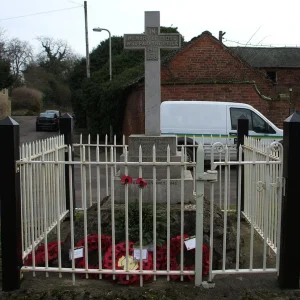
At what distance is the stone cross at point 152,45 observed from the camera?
5.16 m

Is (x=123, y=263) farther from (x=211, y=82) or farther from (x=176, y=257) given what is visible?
(x=211, y=82)

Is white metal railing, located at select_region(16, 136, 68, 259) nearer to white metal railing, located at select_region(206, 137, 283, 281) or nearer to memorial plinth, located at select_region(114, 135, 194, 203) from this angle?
memorial plinth, located at select_region(114, 135, 194, 203)

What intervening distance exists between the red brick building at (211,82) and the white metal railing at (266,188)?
9294 millimetres

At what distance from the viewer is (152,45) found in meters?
5.20

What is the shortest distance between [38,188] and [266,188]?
95.8 inches

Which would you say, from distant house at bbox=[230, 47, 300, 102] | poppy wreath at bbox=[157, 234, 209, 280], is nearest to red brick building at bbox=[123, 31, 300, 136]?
poppy wreath at bbox=[157, 234, 209, 280]

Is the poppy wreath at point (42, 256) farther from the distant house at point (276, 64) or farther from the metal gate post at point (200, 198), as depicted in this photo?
the distant house at point (276, 64)

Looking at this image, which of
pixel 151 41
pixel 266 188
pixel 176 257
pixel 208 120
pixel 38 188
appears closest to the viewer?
pixel 266 188

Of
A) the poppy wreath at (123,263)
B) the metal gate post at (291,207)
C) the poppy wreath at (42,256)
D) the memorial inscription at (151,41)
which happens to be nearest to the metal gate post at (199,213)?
the poppy wreath at (123,263)

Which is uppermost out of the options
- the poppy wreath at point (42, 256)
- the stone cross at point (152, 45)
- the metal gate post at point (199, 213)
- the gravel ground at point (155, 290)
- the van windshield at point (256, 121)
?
the stone cross at point (152, 45)

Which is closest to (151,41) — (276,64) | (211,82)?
(211,82)

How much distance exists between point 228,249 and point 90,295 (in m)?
1.63

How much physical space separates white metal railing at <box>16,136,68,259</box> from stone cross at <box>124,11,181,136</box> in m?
1.39

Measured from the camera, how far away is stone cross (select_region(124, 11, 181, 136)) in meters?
5.16
